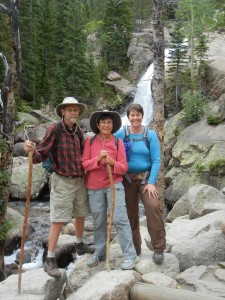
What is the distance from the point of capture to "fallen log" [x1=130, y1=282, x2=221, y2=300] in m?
4.95

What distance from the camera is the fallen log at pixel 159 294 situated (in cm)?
495

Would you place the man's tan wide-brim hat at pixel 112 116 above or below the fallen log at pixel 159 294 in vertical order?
above

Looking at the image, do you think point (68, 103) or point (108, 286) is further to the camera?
point (68, 103)

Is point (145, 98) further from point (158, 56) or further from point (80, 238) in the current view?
point (80, 238)

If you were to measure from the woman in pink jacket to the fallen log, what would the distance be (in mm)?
373

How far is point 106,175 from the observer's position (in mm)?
5539

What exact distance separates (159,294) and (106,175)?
1.76m

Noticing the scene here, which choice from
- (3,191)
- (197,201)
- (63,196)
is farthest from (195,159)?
(63,196)

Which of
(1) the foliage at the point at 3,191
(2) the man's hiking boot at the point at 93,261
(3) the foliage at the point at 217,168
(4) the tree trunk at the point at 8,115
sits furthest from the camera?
(3) the foliage at the point at 217,168

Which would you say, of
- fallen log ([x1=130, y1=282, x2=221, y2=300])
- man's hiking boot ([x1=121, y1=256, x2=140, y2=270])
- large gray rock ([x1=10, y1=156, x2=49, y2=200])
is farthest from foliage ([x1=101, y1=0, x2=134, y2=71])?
fallen log ([x1=130, y1=282, x2=221, y2=300])

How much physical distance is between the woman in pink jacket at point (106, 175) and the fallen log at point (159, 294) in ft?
1.22

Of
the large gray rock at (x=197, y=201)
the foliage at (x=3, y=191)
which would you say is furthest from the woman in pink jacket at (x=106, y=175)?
the large gray rock at (x=197, y=201)

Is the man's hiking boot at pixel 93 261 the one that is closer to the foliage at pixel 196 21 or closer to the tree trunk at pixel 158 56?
the tree trunk at pixel 158 56

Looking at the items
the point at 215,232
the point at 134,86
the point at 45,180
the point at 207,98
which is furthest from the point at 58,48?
the point at 215,232
